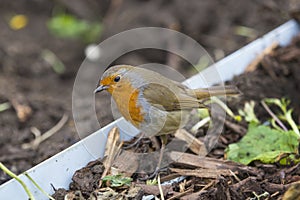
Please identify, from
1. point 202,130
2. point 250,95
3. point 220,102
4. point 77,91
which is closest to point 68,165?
point 202,130

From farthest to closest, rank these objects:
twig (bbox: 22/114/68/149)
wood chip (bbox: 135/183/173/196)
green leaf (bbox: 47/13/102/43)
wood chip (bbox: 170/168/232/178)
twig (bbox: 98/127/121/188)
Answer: green leaf (bbox: 47/13/102/43), twig (bbox: 22/114/68/149), twig (bbox: 98/127/121/188), wood chip (bbox: 170/168/232/178), wood chip (bbox: 135/183/173/196)

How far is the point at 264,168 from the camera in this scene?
141 inches

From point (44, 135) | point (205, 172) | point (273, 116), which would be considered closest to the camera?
point (205, 172)

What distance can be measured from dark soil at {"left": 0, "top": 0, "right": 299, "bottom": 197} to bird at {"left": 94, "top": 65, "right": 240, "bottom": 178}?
4.09ft

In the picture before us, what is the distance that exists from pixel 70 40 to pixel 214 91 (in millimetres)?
3452

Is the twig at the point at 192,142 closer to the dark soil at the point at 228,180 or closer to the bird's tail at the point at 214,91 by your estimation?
the dark soil at the point at 228,180

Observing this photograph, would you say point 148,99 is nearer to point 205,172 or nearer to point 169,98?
point 169,98

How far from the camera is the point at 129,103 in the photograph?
3.76 m

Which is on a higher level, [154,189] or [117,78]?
[117,78]

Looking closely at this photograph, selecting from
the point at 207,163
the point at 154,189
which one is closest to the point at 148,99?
the point at 207,163

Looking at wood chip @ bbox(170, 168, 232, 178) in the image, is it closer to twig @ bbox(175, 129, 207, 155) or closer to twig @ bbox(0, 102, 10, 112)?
twig @ bbox(175, 129, 207, 155)

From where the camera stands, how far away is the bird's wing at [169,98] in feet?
12.7

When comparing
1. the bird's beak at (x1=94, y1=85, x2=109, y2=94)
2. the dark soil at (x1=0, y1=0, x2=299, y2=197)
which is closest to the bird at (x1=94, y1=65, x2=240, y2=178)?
the bird's beak at (x1=94, y1=85, x2=109, y2=94)

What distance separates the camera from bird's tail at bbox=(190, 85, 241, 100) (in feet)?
13.4
